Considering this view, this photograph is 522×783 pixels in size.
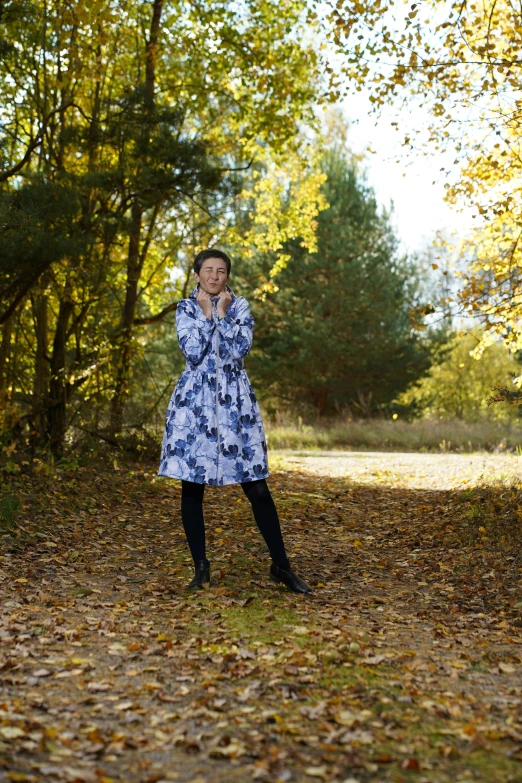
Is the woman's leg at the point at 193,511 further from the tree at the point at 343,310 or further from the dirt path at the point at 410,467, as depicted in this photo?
the tree at the point at 343,310

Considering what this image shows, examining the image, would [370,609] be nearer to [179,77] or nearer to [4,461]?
[4,461]

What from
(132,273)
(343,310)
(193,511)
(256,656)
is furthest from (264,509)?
(343,310)

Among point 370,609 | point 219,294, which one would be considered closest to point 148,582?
point 370,609

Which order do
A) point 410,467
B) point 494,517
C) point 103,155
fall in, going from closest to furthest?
point 494,517 < point 103,155 < point 410,467

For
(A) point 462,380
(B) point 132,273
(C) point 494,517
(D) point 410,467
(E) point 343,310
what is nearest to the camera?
(C) point 494,517

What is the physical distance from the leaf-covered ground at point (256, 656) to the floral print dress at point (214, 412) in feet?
2.53

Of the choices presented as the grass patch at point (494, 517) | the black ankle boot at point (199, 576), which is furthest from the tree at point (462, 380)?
the black ankle boot at point (199, 576)

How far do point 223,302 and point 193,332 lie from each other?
0.90ft

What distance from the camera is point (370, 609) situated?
480 cm

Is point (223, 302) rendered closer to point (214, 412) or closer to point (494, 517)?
point (214, 412)

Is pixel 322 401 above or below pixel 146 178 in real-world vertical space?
below

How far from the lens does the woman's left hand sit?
4840mm

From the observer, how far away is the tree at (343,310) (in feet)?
73.8

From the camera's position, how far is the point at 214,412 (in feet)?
15.6
